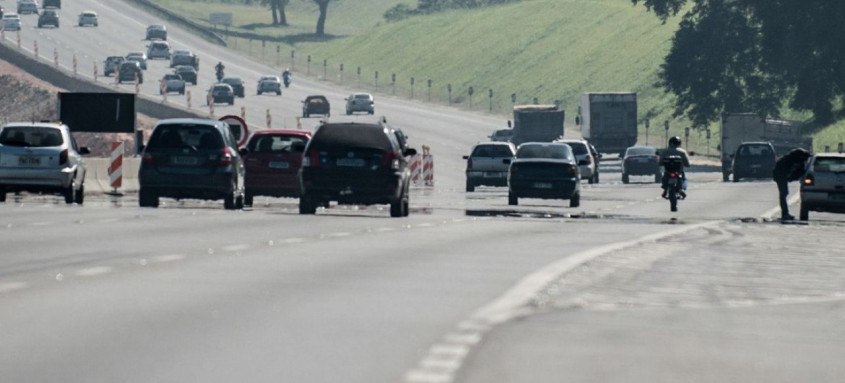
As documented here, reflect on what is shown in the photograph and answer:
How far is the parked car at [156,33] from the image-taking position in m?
158

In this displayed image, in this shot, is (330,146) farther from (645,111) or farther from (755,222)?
(645,111)

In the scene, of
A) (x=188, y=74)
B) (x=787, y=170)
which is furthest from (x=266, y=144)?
(x=188, y=74)

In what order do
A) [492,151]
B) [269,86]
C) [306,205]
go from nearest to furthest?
[306,205]
[492,151]
[269,86]

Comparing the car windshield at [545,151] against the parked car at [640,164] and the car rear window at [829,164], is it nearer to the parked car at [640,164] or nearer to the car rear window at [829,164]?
the car rear window at [829,164]

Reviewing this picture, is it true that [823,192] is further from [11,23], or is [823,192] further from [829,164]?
[11,23]

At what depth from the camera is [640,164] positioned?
78.7m

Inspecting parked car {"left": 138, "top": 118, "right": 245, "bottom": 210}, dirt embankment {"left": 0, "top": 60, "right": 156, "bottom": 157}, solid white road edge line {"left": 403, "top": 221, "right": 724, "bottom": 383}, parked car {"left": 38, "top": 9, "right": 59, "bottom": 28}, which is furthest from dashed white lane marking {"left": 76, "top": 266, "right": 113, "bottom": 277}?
parked car {"left": 38, "top": 9, "right": 59, "bottom": 28}

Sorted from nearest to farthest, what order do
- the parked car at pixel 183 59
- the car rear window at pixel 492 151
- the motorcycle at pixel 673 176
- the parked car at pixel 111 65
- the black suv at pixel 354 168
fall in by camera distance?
the black suv at pixel 354 168
the motorcycle at pixel 673 176
the car rear window at pixel 492 151
the parked car at pixel 111 65
the parked car at pixel 183 59

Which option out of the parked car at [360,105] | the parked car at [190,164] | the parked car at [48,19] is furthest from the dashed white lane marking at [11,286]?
the parked car at [48,19]

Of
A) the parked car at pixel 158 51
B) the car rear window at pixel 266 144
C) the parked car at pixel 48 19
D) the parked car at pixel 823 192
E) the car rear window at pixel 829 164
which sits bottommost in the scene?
the parked car at pixel 823 192

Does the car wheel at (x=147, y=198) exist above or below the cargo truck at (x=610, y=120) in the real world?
below

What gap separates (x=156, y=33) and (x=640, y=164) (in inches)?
3329

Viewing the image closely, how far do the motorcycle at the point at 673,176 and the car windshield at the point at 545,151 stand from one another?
5.15 meters

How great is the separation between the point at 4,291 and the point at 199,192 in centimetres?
1996
